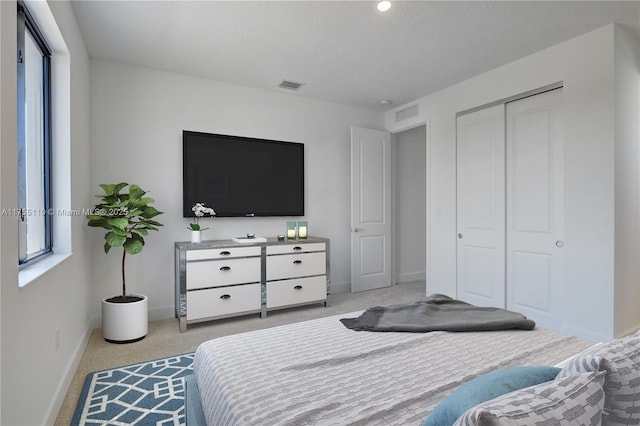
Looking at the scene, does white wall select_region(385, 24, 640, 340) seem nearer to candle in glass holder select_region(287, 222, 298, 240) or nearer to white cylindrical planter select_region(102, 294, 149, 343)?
candle in glass holder select_region(287, 222, 298, 240)

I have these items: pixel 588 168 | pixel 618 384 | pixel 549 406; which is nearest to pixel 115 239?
pixel 549 406

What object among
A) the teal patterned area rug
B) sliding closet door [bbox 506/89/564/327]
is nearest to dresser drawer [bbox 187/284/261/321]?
the teal patterned area rug

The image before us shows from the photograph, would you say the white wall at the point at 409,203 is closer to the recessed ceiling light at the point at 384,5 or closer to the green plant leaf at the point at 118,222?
the recessed ceiling light at the point at 384,5

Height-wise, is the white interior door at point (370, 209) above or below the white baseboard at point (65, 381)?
above

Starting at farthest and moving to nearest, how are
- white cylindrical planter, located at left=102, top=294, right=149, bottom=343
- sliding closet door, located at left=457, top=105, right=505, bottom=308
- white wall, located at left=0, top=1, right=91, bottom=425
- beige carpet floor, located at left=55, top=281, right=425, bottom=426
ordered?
sliding closet door, located at left=457, top=105, right=505, bottom=308 → white cylindrical planter, located at left=102, top=294, right=149, bottom=343 → beige carpet floor, located at left=55, top=281, right=425, bottom=426 → white wall, located at left=0, top=1, right=91, bottom=425

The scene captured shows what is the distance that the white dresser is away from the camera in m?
3.28

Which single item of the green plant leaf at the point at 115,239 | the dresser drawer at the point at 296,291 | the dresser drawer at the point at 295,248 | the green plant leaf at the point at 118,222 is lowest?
the dresser drawer at the point at 296,291

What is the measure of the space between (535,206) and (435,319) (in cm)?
223

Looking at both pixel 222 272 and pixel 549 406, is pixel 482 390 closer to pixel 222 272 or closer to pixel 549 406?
pixel 549 406

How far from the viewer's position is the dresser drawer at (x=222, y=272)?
10.8 feet

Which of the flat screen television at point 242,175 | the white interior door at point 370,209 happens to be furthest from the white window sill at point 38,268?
the white interior door at point 370,209

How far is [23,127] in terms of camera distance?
1.78m

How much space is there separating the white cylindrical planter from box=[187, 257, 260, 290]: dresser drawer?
50 cm

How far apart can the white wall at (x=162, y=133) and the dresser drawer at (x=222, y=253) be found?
55 cm
